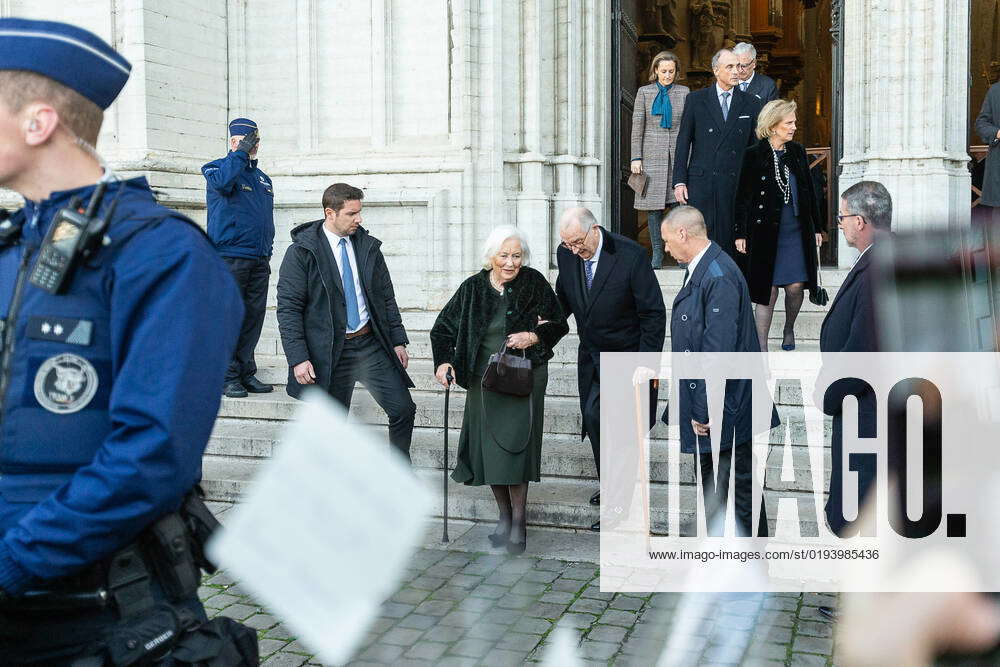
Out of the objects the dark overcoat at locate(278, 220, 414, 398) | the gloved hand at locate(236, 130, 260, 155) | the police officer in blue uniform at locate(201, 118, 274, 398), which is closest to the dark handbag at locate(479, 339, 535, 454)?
the dark overcoat at locate(278, 220, 414, 398)

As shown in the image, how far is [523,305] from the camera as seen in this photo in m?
6.39

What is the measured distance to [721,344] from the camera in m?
5.45

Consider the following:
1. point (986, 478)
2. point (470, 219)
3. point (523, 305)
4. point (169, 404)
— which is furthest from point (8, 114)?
point (470, 219)

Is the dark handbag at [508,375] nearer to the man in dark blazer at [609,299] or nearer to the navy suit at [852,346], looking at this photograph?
the man in dark blazer at [609,299]

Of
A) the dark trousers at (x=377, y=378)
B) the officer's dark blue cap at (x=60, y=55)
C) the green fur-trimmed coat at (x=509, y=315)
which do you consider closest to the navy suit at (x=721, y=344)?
the green fur-trimmed coat at (x=509, y=315)

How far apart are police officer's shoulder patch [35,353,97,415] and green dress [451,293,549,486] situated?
4.39 m

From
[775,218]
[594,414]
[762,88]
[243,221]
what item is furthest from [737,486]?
[243,221]

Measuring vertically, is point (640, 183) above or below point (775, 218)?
above

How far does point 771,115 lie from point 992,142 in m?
2.05

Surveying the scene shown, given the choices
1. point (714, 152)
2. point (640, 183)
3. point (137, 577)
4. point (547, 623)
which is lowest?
point (547, 623)

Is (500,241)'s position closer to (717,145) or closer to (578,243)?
(578,243)

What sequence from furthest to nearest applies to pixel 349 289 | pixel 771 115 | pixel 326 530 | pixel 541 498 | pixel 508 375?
1. pixel 771 115
2. pixel 541 498
3. pixel 349 289
4. pixel 508 375
5. pixel 326 530

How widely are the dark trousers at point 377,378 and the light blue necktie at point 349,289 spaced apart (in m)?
0.11

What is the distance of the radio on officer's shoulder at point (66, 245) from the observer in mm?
2031
